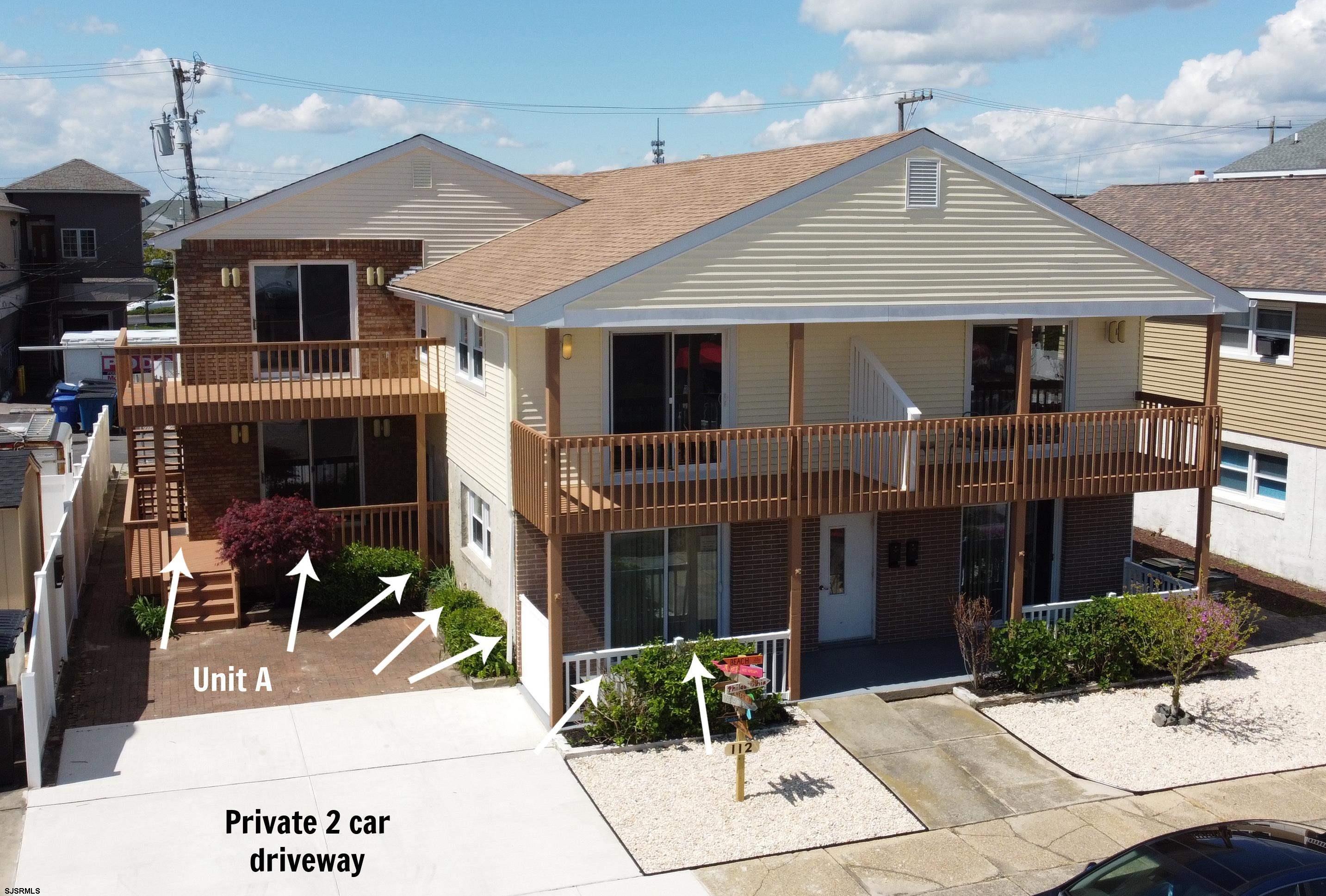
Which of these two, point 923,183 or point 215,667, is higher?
point 923,183

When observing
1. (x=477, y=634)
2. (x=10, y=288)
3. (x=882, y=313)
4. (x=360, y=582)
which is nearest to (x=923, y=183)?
(x=882, y=313)

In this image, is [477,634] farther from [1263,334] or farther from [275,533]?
[1263,334]

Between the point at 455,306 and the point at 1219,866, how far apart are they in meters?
11.4

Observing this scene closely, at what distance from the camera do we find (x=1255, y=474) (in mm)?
22703

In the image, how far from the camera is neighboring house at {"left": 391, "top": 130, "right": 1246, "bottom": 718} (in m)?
15.0

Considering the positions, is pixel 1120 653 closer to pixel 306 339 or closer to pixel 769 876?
pixel 769 876

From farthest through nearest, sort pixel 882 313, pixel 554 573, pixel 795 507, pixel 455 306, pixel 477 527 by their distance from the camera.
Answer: pixel 477 527, pixel 455 306, pixel 882 313, pixel 795 507, pixel 554 573

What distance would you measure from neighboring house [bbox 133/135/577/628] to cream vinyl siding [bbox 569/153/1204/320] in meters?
6.30

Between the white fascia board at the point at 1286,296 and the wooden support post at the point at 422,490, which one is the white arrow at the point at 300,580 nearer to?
the wooden support post at the point at 422,490

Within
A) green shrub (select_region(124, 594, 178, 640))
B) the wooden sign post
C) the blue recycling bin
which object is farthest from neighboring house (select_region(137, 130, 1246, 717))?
Answer: the blue recycling bin

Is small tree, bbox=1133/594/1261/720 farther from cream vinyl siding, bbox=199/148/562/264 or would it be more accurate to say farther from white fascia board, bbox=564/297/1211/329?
cream vinyl siding, bbox=199/148/562/264

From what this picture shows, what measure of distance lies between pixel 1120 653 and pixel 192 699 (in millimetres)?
11873

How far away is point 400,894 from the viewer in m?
11.1

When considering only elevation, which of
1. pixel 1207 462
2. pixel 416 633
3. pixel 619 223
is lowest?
pixel 416 633
